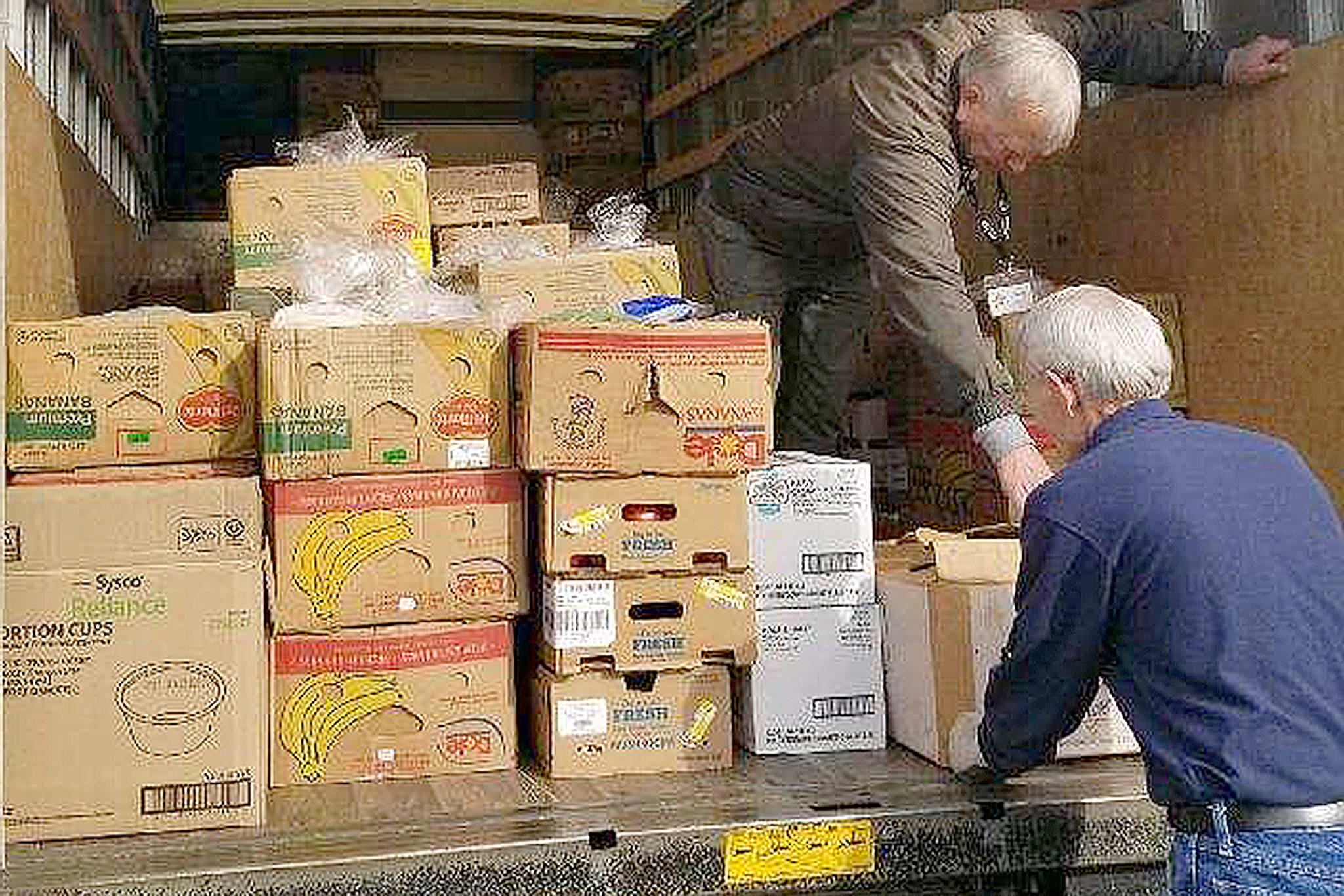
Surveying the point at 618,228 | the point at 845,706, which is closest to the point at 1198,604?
the point at 845,706

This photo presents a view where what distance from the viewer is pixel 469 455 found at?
2.84 m

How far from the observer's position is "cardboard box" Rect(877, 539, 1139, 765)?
269 centimetres

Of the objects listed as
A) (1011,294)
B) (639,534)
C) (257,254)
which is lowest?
(639,534)

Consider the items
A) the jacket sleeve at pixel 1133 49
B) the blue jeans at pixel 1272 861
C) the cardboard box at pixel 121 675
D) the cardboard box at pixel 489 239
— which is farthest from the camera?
the cardboard box at pixel 489 239

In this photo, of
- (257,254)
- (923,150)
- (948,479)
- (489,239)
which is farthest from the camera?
(948,479)

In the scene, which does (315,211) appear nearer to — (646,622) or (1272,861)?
(646,622)

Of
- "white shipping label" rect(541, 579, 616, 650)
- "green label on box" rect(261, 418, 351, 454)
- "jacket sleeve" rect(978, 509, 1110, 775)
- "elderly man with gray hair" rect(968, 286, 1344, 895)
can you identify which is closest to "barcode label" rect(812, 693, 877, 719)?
"white shipping label" rect(541, 579, 616, 650)

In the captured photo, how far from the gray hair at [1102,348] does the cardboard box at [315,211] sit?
5.66ft

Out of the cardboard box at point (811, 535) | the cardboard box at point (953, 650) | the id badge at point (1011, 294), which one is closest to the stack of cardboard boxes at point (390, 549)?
the cardboard box at point (811, 535)

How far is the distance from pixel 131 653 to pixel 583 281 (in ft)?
4.29

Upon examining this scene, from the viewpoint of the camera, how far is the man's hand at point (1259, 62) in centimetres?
331

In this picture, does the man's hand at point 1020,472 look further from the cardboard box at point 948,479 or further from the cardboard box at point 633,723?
the cardboard box at point 633,723

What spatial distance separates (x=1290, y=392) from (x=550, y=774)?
1753 mm

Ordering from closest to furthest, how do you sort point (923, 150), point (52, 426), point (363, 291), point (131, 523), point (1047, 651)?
point (1047, 651) < point (131, 523) < point (52, 426) < point (363, 291) < point (923, 150)
